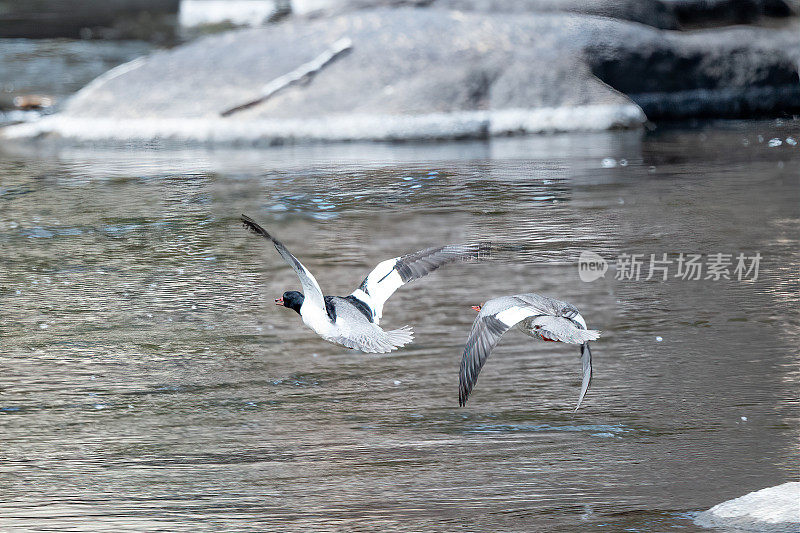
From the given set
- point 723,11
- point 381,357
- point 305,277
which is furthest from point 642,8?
point 305,277

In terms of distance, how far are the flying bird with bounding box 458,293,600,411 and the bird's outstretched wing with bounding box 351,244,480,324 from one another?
0.10 meters

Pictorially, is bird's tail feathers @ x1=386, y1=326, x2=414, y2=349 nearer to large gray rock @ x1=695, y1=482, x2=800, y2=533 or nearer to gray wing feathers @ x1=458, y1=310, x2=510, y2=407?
gray wing feathers @ x1=458, y1=310, x2=510, y2=407

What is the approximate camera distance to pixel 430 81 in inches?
172

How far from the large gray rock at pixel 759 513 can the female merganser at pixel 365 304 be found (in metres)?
0.61

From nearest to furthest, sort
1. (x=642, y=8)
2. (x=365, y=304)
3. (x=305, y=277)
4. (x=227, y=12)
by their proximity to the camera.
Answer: (x=305, y=277)
(x=365, y=304)
(x=642, y=8)
(x=227, y=12)

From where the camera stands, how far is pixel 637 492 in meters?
2.00

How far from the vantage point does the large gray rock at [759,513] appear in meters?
Answer: 1.89

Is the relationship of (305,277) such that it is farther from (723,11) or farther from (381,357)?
(723,11)

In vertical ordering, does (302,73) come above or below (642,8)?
below

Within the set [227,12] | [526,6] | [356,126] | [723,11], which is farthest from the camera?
[227,12]

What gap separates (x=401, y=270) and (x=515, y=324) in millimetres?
196

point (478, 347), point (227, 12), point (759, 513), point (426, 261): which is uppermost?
point (227, 12)

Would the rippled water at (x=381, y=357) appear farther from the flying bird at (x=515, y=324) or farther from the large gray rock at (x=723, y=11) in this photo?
the large gray rock at (x=723, y=11)

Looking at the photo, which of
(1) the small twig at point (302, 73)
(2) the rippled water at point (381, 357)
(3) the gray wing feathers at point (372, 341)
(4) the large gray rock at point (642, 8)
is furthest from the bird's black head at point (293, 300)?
(4) the large gray rock at point (642, 8)
